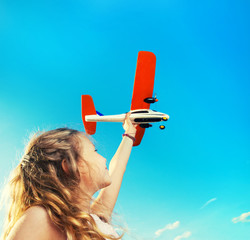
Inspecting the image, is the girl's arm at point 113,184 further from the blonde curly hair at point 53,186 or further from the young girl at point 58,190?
the blonde curly hair at point 53,186

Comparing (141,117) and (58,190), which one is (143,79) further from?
(58,190)

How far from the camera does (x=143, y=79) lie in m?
6.92

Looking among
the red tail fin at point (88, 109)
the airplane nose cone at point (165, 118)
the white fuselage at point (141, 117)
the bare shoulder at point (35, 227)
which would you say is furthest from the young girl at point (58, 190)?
the red tail fin at point (88, 109)

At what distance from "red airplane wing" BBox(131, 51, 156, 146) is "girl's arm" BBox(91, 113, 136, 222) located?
14.8 ft

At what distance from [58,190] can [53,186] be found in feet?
0.13

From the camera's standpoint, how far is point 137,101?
6.93 m

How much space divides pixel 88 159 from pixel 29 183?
389 mm

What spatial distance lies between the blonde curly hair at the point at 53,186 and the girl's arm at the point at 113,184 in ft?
1.17

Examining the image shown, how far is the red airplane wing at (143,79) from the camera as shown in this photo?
688cm

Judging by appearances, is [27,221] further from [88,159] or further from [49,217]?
[88,159]

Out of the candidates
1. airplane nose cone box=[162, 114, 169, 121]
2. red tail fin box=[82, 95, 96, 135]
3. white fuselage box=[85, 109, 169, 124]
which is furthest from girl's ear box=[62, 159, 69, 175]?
red tail fin box=[82, 95, 96, 135]

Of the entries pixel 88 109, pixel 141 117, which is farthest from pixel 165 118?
pixel 88 109

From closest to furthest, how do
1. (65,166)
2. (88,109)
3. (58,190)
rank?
(58,190) < (65,166) < (88,109)

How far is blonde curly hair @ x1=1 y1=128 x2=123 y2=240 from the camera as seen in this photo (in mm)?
1281
